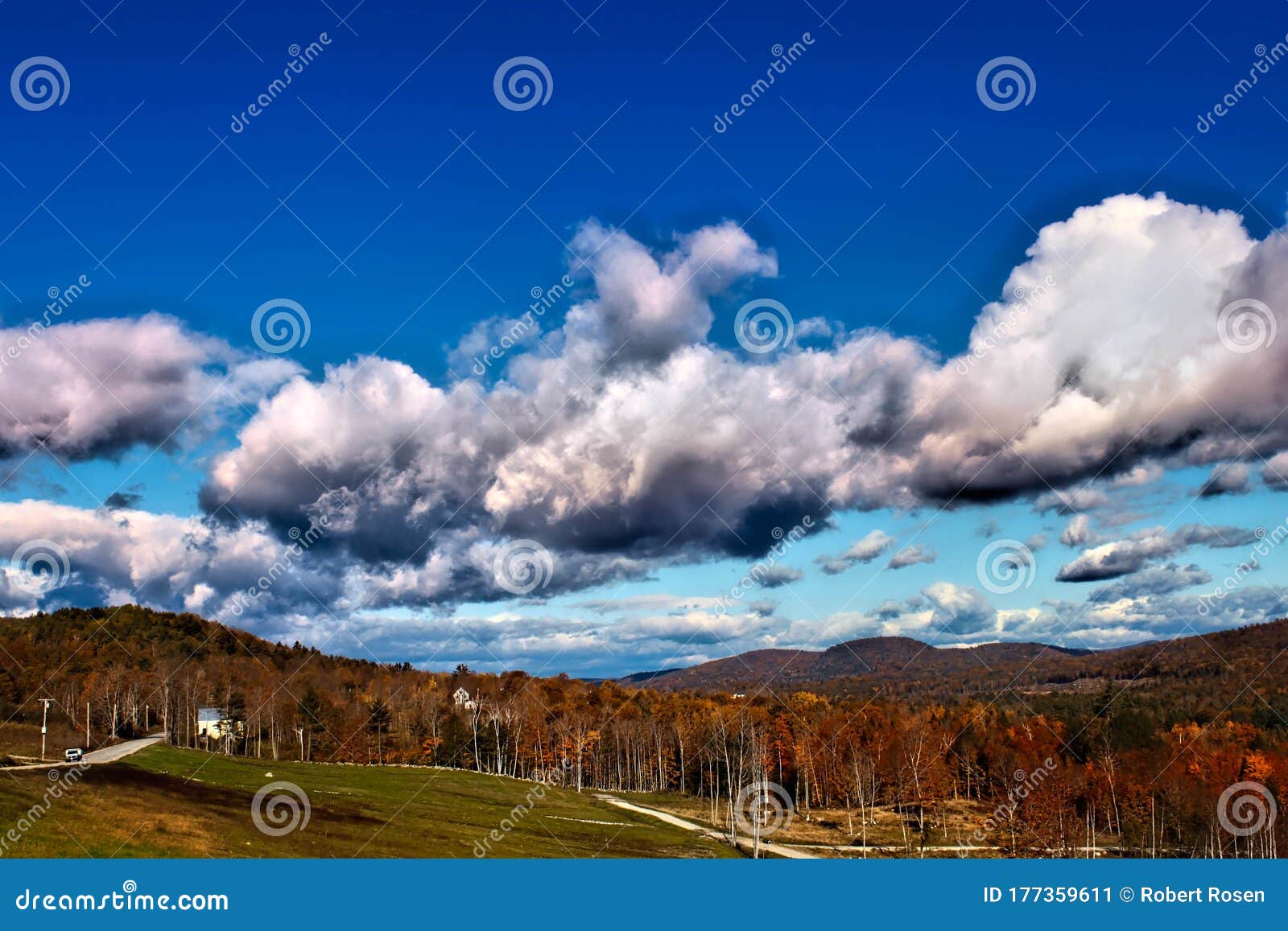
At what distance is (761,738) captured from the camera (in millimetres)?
119812

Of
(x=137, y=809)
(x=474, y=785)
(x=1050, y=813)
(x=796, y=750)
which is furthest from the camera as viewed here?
(x=796, y=750)

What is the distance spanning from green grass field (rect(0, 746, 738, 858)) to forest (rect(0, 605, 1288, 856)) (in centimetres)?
1874

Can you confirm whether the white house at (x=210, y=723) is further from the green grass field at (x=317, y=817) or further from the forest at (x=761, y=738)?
the green grass field at (x=317, y=817)

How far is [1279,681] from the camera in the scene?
17850 centimetres

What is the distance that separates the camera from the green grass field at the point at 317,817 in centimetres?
4962

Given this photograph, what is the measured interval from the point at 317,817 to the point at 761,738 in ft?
214

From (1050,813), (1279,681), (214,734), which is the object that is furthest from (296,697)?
(1279,681)

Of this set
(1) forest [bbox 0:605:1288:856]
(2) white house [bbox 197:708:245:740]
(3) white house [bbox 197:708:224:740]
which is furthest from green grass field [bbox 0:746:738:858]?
(3) white house [bbox 197:708:224:740]

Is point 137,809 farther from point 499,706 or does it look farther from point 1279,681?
point 1279,681

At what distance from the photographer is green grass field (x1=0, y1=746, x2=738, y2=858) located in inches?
1954

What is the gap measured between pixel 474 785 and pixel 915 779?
5118 cm

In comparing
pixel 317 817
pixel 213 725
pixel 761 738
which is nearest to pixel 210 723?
pixel 213 725

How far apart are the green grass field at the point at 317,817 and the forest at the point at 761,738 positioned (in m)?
18.7

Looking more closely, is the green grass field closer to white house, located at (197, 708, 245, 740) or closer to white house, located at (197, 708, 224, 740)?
white house, located at (197, 708, 245, 740)
